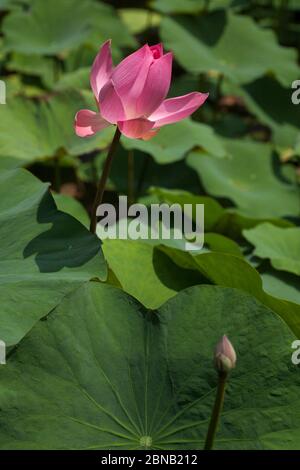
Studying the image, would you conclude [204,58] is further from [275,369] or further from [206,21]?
[275,369]

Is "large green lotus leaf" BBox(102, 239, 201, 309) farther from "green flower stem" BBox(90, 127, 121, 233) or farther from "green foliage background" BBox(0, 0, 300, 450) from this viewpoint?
"green flower stem" BBox(90, 127, 121, 233)

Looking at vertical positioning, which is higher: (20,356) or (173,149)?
(173,149)

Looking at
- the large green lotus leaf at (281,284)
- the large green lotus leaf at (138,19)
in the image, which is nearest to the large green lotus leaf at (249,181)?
the large green lotus leaf at (281,284)

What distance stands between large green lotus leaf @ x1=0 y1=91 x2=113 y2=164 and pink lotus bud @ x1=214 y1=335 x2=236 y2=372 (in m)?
1.18

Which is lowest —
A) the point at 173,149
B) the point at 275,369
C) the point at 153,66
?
the point at 275,369

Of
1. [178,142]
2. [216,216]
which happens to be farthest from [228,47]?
[216,216]

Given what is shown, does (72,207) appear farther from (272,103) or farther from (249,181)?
(272,103)

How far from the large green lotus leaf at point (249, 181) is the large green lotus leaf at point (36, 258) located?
3.42 feet

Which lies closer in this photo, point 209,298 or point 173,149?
point 209,298

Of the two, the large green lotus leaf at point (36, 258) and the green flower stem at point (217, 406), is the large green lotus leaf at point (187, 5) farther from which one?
the green flower stem at point (217, 406)

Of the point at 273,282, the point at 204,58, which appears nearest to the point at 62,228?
the point at 273,282

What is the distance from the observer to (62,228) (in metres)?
1.36
